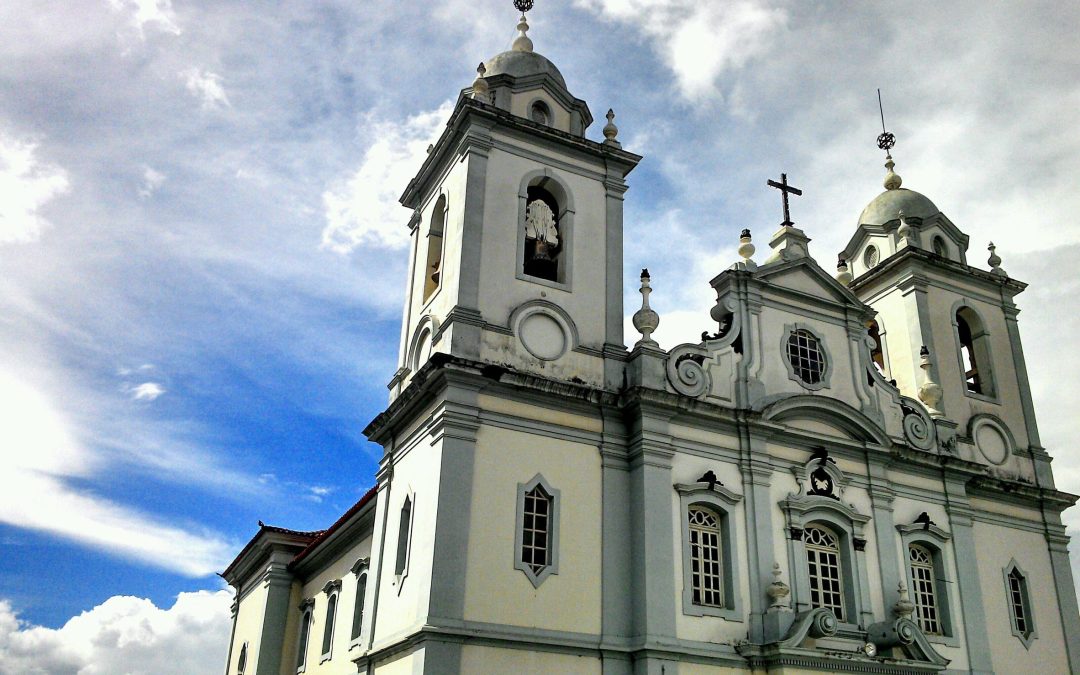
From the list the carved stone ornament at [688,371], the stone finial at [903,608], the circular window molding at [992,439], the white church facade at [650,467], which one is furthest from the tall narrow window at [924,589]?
the carved stone ornament at [688,371]

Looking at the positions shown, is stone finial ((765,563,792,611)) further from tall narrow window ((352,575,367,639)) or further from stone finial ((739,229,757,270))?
tall narrow window ((352,575,367,639))

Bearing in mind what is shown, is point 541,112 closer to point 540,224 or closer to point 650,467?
point 540,224

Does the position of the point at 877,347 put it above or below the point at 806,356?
above

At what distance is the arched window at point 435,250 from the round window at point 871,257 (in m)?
11.2

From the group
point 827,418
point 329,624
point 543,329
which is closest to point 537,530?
point 543,329

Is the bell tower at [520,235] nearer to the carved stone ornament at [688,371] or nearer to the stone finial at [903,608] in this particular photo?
the carved stone ornament at [688,371]

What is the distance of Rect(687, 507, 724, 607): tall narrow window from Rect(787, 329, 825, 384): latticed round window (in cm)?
387

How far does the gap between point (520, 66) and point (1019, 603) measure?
15.2 m

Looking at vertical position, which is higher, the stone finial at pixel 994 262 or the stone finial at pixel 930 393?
the stone finial at pixel 994 262

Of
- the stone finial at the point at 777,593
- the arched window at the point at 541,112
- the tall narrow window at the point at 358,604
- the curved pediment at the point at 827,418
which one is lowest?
the stone finial at the point at 777,593

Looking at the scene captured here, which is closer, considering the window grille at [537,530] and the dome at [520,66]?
the window grille at [537,530]

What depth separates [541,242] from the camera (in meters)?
19.3

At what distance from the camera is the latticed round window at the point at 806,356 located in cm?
2012

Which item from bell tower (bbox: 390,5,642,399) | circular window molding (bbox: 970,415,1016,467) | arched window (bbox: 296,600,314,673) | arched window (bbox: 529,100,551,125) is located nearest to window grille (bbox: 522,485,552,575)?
bell tower (bbox: 390,5,642,399)
